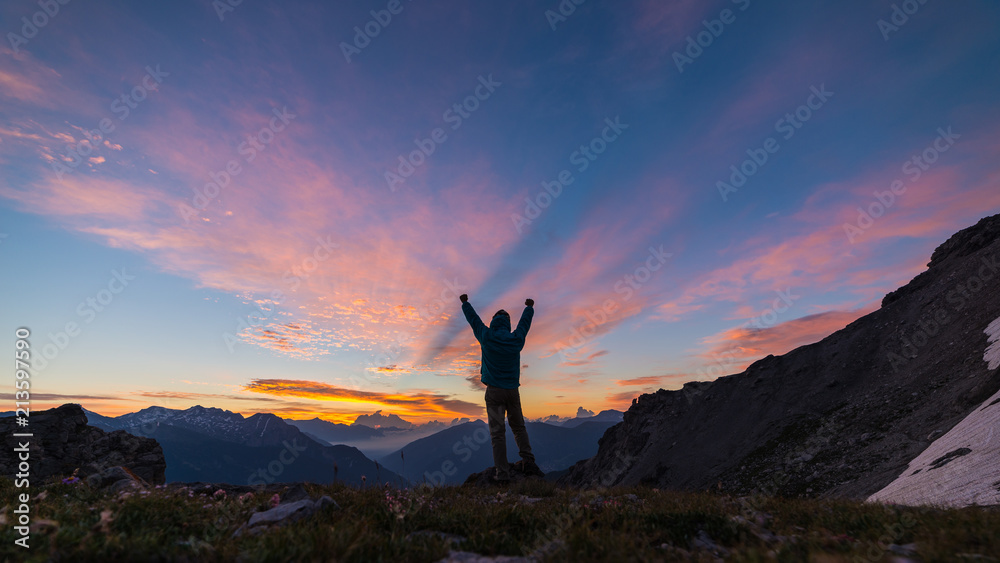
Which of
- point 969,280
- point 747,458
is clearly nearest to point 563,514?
point 747,458

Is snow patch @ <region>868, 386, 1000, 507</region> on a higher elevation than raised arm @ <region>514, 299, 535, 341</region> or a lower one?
lower

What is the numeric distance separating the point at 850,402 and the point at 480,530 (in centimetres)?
2887

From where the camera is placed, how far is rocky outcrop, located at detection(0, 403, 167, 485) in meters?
13.9

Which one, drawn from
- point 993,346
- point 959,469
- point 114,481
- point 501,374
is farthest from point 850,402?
point 114,481

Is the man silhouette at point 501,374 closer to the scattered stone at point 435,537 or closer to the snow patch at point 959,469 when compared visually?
the scattered stone at point 435,537

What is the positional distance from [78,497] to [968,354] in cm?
3378

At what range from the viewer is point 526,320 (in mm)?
13664

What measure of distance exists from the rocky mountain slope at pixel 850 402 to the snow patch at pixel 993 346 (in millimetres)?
333

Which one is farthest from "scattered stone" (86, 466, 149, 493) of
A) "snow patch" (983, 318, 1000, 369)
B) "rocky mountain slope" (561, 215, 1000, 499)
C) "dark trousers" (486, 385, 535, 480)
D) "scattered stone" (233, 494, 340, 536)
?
"snow patch" (983, 318, 1000, 369)

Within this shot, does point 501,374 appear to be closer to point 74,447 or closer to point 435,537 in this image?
point 435,537

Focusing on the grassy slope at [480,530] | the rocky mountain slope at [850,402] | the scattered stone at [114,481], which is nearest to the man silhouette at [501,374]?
the grassy slope at [480,530]

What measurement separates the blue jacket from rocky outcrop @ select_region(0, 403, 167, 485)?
11.9 metres

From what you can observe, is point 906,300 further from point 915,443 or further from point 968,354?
point 915,443

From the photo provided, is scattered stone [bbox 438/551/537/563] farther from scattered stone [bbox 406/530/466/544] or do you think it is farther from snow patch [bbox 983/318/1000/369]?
snow patch [bbox 983/318/1000/369]
